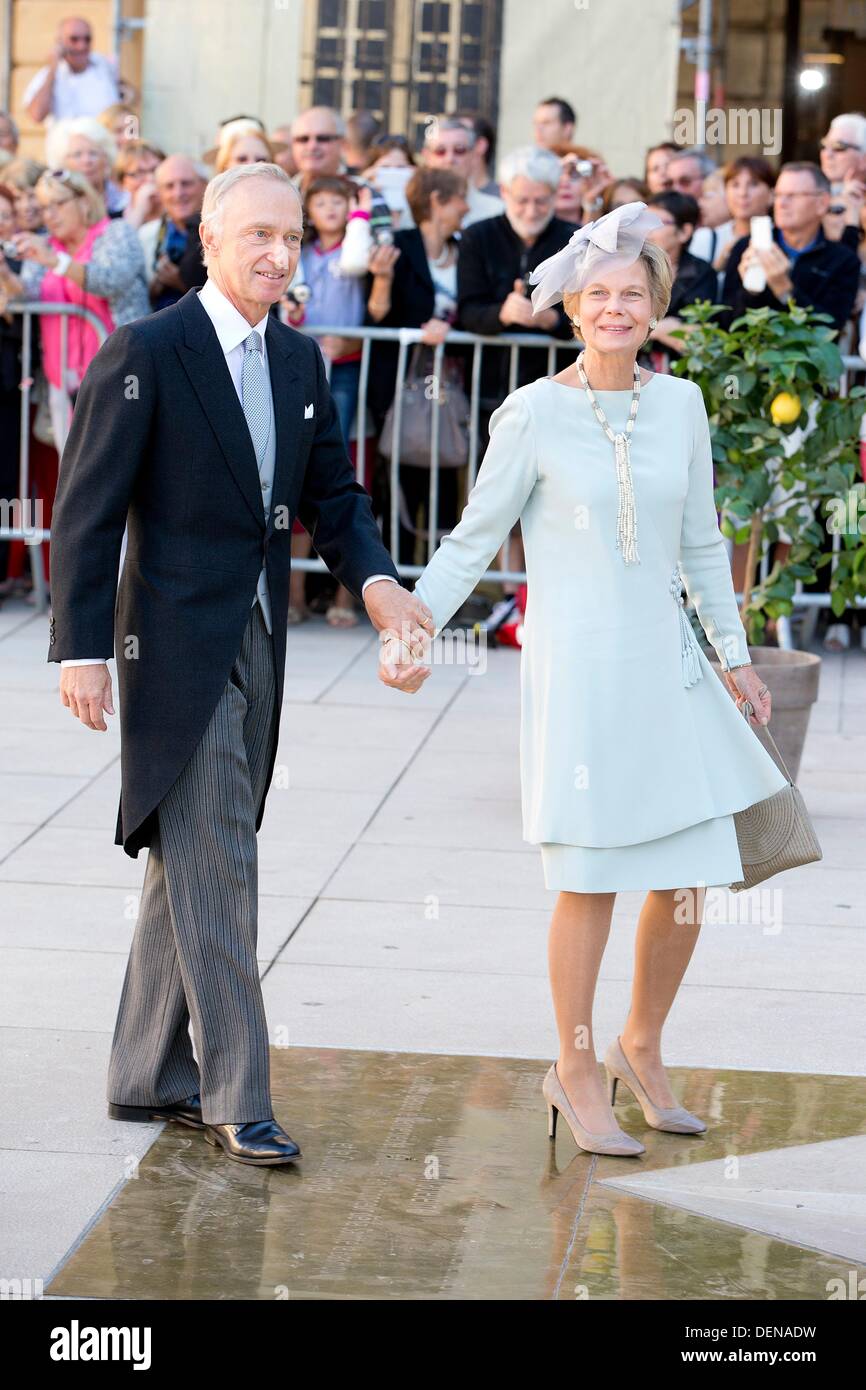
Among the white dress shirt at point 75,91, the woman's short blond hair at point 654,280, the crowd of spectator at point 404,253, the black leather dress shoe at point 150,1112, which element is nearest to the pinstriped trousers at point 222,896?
the black leather dress shoe at point 150,1112

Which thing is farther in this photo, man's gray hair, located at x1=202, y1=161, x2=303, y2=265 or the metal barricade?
the metal barricade

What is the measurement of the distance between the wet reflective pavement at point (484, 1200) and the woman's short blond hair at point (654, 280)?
1.70 meters

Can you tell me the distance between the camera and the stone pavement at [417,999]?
4094mm

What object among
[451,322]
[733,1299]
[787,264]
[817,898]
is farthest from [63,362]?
[733,1299]

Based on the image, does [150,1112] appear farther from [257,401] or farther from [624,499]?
[624,499]

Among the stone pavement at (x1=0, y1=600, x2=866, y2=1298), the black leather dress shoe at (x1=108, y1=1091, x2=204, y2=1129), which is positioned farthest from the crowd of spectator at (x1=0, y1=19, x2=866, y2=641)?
the black leather dress shoe at (x1=108, y1=1091, x2=204, y2=1129)

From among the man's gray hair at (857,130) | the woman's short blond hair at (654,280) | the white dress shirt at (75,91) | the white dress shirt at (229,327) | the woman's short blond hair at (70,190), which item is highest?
the white dress shirt at (75,91)

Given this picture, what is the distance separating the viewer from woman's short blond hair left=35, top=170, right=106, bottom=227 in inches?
401

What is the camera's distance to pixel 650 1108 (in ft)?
15.0

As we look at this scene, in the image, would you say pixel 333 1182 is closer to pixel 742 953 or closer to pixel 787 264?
pixel 742 953

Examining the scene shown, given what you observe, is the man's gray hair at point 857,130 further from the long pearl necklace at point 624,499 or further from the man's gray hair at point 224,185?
the man's gray hair at point 224,185

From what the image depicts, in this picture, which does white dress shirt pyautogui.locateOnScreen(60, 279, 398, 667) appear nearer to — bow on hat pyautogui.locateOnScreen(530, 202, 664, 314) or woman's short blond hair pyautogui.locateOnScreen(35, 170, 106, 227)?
bow on hat pyautogui.locateOnScreen(530, 202, 664, 314)

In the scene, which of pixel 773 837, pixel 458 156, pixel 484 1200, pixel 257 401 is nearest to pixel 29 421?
pixel 458 156

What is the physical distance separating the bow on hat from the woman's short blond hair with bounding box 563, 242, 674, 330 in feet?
0.06
